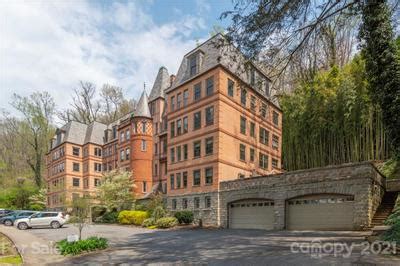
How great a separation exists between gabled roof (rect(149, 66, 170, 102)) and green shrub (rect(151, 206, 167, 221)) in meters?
14.3

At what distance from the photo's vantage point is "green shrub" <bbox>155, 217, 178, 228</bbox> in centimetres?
2747

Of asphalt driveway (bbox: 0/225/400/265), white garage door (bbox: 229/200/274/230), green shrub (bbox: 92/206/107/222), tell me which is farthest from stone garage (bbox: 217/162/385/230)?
green shrub (bbox: 92/206/107/222)

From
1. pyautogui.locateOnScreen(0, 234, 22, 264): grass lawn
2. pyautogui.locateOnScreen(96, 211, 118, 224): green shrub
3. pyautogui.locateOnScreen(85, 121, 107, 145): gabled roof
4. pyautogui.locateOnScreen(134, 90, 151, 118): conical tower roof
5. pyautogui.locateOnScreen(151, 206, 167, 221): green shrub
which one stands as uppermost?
pyautogui.locateOnScreen(134, 90, 151, 118): conical tower roof

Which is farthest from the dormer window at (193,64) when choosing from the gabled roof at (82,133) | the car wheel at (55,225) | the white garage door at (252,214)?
the gabled roof at (82,133)

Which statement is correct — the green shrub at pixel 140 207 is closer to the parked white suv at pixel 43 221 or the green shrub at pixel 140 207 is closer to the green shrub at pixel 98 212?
the green shrub at pixel 98 212

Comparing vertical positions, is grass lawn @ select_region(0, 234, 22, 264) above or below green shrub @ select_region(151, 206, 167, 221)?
above

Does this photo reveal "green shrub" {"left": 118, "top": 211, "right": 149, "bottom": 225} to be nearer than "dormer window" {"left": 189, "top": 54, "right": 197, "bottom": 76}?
Yes

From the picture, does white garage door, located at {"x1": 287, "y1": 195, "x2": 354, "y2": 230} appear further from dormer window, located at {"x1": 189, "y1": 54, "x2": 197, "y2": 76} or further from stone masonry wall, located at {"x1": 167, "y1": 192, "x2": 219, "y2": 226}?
dormer window, located at {"x1": 189, "y1": 54, "x2": 197, "y2": 76}

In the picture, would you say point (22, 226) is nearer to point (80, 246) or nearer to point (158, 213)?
point (158, 213)

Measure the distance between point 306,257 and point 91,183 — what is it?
151ft

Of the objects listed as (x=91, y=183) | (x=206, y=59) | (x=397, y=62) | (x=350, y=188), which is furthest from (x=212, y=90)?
(x=91, y=183)

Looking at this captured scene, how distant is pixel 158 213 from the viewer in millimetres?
29922

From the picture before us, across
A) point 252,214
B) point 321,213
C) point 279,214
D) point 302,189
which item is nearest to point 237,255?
point 321,213

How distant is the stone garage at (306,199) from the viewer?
1941cm
